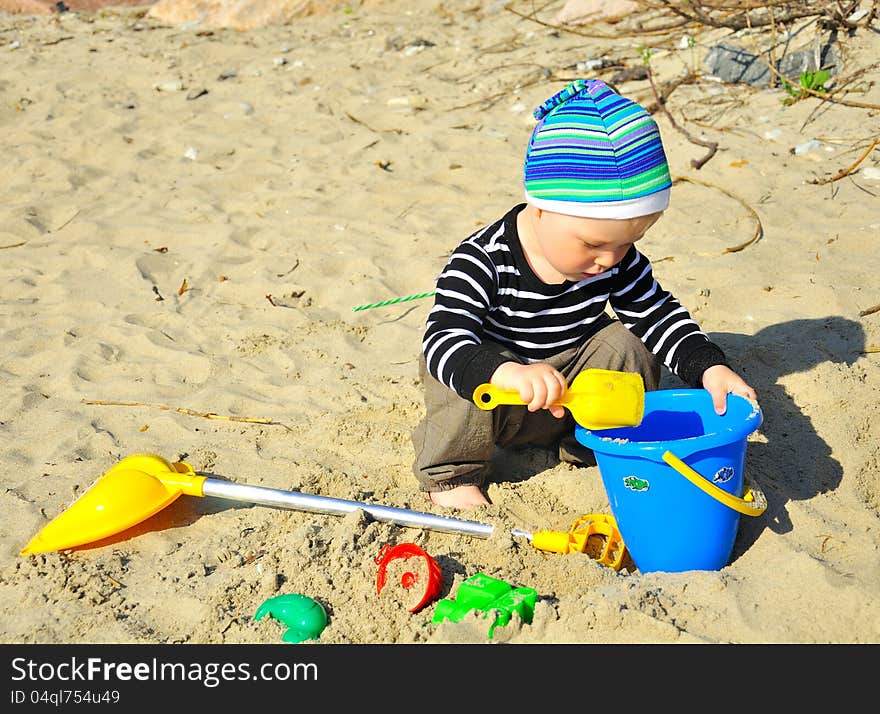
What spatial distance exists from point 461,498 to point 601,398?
2.04ft

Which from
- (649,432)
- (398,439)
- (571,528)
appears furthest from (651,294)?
(398,439)

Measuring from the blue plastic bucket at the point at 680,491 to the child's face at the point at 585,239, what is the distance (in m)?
0.37

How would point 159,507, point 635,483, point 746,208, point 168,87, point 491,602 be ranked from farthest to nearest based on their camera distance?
point 168,87 → point 746,208 → point 159,507 → point 635,483 → point 491,602

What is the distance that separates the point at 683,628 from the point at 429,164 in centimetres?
322

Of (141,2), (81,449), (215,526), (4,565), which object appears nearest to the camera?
(4,565)

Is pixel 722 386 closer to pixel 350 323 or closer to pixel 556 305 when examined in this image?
pixel 556 305

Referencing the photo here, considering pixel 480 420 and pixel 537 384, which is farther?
pixel 480 420

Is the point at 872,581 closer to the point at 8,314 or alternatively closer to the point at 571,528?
the point at 571,528

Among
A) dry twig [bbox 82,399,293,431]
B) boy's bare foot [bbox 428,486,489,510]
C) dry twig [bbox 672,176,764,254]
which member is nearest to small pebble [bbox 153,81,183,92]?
dry twig [bbox 672,176,764,254]

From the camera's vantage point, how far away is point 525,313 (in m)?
2.25

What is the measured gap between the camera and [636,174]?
6.28 feet

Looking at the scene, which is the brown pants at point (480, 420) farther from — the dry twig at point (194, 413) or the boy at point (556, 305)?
the dry twig at point (194, 413)

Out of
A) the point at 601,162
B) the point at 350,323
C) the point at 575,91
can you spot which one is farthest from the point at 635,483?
the point at 350,323

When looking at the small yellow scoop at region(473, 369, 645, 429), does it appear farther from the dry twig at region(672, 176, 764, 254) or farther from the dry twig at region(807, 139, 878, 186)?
the dry twig at region(807, 139, 878, 186)
